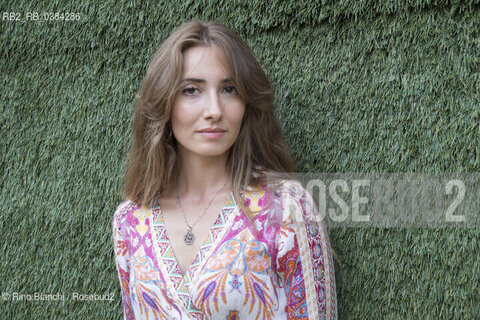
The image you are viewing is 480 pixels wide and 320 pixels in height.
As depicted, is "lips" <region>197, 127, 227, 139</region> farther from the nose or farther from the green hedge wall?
the green hedge wall

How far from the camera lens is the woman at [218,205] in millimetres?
1444

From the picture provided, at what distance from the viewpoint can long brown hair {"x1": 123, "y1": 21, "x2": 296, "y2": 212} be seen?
1489 millimetres

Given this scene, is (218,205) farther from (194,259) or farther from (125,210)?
(125,210)

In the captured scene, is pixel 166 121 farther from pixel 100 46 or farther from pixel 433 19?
pixel 433 19

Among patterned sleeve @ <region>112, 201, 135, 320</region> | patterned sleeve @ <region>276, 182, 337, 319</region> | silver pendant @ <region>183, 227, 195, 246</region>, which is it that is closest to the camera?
patterned sleeve @ <region>276, 182, 337, 319</region>

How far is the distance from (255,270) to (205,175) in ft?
Result: 1.03

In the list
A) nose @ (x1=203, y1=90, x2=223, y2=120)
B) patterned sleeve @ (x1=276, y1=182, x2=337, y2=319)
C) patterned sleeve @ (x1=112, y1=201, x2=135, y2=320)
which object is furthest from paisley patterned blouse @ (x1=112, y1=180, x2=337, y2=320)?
nose @ (x1=203, y1=90, x2=223, y2=120)

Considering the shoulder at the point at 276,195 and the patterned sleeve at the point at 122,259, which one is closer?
the shoulder at the point at 276,195

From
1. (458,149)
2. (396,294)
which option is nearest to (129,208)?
(396,294)

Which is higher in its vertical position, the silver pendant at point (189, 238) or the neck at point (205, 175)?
the neck at point (205, 175)

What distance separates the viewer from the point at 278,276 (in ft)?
4.91

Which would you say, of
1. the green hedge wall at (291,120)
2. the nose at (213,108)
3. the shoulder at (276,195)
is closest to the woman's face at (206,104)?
the nose at (213,108)

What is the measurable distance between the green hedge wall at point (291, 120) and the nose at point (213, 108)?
1.03 feet

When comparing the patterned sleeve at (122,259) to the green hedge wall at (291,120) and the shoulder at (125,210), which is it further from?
the green hedge wall at (291,120)
